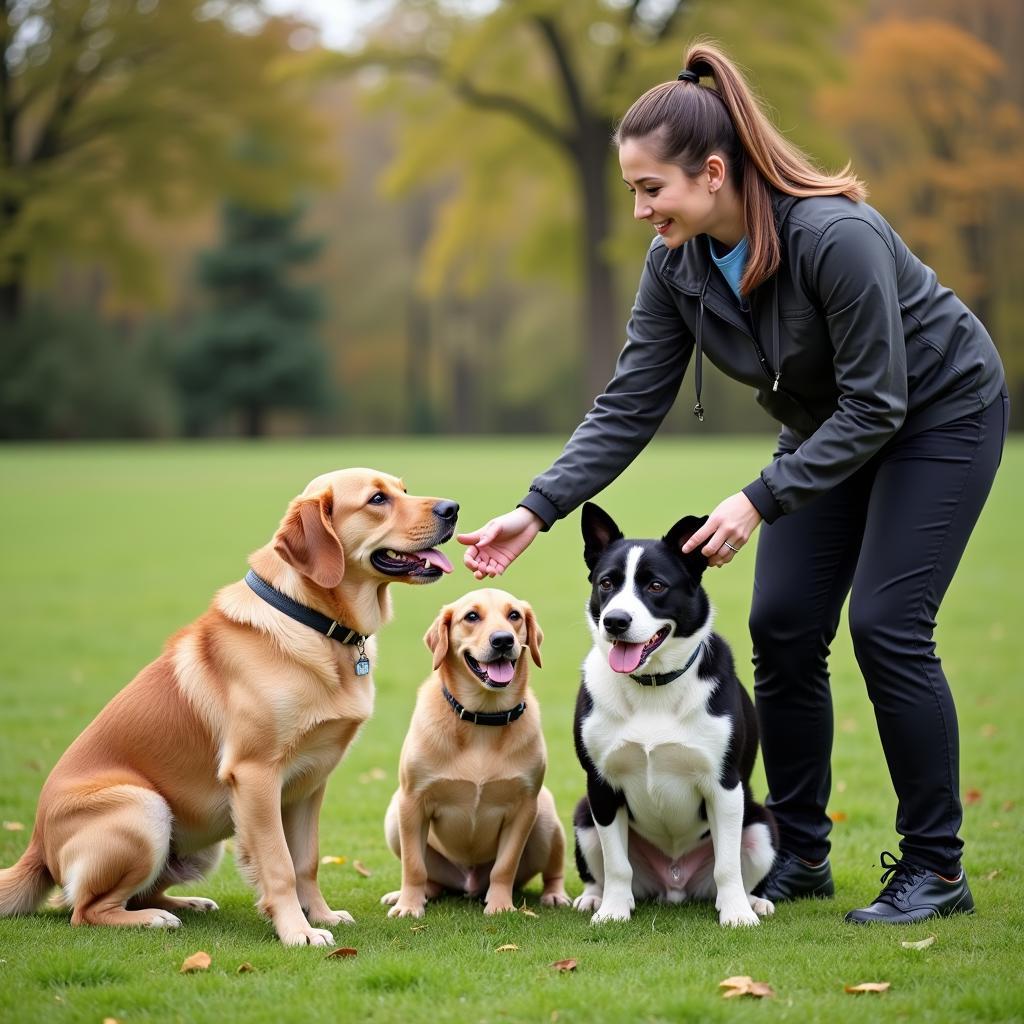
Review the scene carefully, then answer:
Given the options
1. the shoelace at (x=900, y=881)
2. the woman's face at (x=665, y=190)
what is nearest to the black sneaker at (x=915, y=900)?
the shoelace at (x=900, y=881)

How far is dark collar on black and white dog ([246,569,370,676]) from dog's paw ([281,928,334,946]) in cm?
91

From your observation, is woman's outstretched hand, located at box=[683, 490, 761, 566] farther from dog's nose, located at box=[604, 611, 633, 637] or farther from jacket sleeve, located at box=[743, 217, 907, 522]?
dog's nose, located at box=[604, 611, 633, 637]

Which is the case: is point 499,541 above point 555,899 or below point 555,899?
above

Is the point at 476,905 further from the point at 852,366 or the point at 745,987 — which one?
the point at 852,366

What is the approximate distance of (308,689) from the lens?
15.3 ft

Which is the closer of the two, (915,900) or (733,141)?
(733,141)

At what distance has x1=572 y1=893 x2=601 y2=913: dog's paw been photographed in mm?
5004

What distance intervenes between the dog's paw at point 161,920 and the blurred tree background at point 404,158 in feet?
89.9

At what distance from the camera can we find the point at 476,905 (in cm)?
524

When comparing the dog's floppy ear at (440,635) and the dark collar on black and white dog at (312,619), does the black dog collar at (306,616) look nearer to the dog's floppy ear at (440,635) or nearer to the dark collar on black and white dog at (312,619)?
the dark collar on black and white dog at (312,619)

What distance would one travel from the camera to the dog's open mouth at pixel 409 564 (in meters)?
4.88

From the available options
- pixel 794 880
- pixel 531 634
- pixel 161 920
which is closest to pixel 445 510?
pixel 531 634

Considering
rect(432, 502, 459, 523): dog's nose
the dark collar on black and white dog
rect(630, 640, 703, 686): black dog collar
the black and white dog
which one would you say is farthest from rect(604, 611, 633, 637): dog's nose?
the dark collar on black and white dog

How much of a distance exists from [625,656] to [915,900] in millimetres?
1313
